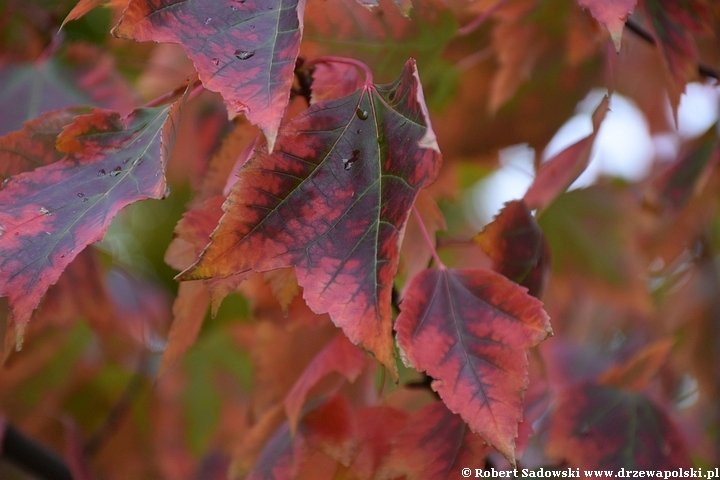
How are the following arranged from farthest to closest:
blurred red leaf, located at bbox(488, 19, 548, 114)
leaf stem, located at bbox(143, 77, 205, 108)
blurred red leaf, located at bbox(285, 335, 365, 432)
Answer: blurred red leaf, located at bbox(488, 19, 548, 114)
blurred red leaf, located at bbox(285, 335, 365, 432)
leaf stem, located at bbox(143, 77, 205, 108)

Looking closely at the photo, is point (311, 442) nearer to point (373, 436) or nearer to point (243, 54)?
point (373, 436)

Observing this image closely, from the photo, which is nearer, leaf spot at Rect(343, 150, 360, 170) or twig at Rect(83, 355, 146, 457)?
leaf spot at Rect(343, 150, 360, 170)

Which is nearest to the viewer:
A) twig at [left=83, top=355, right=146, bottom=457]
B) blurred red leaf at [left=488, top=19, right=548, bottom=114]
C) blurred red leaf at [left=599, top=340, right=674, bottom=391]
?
blurred red leaf at [left=599, top=340, right=674, bottom=391]

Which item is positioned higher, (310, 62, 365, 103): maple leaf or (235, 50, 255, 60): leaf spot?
(235, 50, 255, 60): leaf spot

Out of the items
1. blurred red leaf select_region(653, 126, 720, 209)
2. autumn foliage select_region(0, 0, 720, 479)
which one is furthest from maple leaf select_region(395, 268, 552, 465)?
blurred red leaf select_region(653, 126, 720, 209)

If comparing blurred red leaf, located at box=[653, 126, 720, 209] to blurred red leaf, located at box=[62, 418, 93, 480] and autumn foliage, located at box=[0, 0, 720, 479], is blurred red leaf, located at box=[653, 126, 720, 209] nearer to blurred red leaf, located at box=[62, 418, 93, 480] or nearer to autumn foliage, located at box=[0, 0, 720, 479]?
autumn foliage, located at box=[0, 0, 720, 479]

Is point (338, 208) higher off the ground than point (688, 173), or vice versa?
point (338, 208)

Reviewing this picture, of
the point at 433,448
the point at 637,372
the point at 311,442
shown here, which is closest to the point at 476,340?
the point at 433,448
